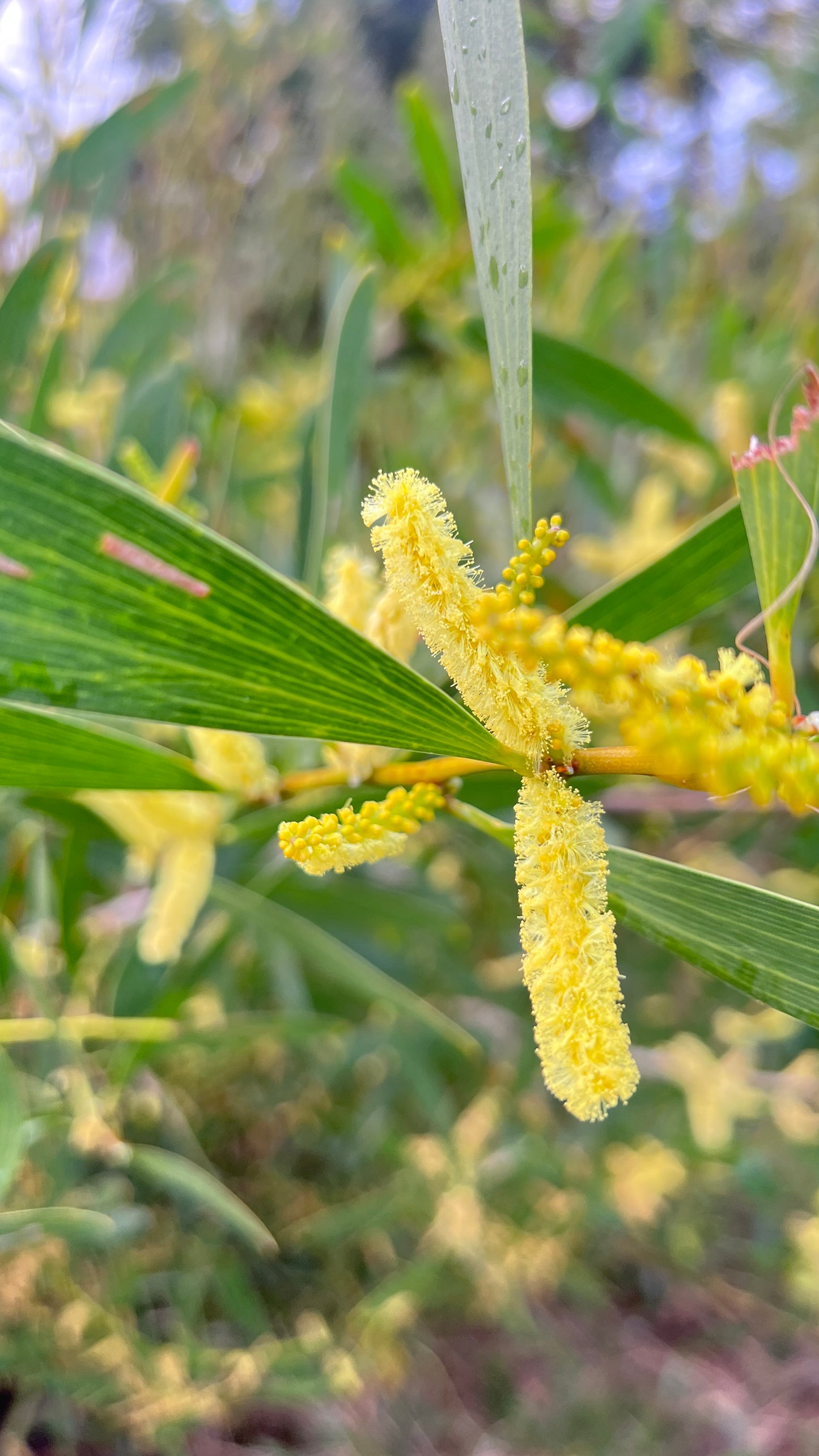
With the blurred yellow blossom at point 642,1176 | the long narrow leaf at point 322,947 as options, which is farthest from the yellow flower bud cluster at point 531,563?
the blurred yellow blossom at point 642,1176

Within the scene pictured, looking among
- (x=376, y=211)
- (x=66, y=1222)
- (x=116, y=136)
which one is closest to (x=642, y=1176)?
(x=66, y=1222)

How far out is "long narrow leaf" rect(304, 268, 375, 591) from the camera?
0.57 meters

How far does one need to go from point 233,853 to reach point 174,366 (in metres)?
0.54

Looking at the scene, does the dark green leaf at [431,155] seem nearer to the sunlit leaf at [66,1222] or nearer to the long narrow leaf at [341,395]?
the long narrow leaf at [341,395]

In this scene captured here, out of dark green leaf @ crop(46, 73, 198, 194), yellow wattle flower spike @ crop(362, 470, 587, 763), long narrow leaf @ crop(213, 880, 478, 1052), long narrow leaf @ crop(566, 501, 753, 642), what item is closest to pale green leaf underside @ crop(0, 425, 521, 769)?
yellow wattle flower spike @ crop(362, 470, 587, 763)

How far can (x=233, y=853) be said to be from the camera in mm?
812

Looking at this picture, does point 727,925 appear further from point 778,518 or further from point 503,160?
point 503,160

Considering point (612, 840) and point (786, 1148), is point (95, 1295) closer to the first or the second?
point (612, 840)

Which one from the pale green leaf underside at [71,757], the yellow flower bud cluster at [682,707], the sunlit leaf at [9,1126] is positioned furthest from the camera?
the sunlit leaf at [9,1126]

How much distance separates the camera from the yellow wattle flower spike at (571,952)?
0.26 meters

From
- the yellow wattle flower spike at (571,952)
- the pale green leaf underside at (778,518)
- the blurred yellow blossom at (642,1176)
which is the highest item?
the pale green leaf underside at (778,518)

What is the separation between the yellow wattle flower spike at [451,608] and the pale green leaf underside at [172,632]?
0.01m

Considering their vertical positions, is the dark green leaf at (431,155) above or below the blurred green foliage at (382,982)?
above

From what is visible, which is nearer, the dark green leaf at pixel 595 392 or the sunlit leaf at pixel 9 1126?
the sunlit leaf at pixel 9 1126
